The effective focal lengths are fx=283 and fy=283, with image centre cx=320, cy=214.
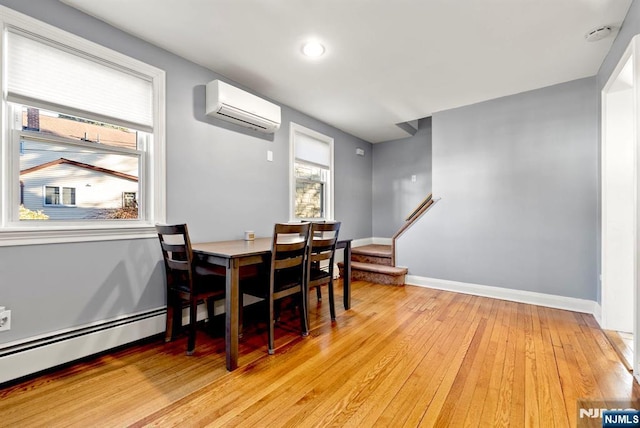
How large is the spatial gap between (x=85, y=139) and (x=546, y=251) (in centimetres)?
451

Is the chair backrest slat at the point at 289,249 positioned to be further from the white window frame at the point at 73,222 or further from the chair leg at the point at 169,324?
the white window frame at the point at 73,222

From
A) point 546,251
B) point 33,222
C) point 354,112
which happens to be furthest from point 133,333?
point 546,251

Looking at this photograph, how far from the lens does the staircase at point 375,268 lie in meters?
4.04

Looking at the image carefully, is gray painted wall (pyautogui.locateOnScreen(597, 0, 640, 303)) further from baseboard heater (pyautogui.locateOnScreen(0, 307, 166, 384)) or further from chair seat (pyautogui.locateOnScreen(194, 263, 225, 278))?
baseboard heater (pyautogui.locateOnScreen(0, 307, 166, 384))

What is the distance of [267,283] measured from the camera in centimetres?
216

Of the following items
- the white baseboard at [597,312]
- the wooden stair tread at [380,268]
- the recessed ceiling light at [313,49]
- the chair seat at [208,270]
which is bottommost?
the white baseboard at [597,312]

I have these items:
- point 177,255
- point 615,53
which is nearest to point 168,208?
point 177,255

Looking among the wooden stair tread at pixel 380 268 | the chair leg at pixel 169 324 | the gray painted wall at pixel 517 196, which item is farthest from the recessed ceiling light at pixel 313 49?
the wooden stair tread at pixel 380 268

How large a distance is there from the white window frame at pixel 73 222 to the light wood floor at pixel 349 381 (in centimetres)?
89

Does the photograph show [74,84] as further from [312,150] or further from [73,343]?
[312,150]

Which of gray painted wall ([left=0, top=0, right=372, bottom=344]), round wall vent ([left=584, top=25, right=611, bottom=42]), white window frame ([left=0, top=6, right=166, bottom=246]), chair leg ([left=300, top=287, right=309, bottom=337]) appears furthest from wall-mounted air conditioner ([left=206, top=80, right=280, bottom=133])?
round wall vent ([left=584, top=25, right=611, bottom=42])

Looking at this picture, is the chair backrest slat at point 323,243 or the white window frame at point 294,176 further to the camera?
the white window frame at point 294,176

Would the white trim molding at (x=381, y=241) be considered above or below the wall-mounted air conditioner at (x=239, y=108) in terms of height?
below

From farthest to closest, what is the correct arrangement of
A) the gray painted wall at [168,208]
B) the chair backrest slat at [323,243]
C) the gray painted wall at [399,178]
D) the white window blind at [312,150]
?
the gray painted wall at [399,178], the white window blind at [312,150], the chair backrest slat at [323,243], the gray painted wall at [168,208]
